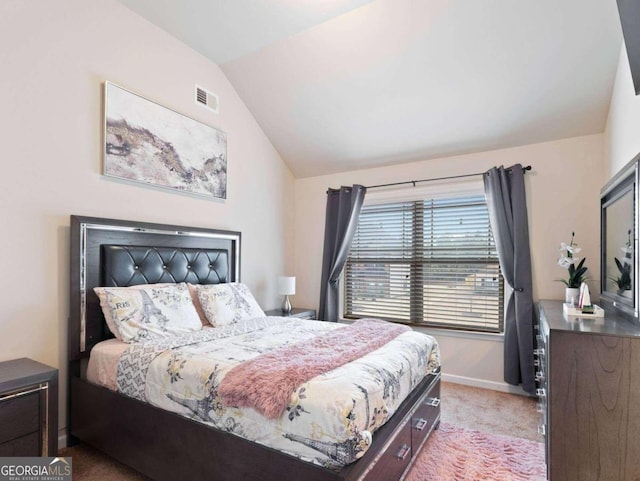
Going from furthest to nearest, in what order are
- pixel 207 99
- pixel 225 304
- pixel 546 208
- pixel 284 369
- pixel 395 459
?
1. pixel 207 99
2. pixel 546 208
3. pixel 225 304
4. pixel 395 459
5. pixel 284 369

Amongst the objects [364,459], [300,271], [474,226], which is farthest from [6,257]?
[474,226]

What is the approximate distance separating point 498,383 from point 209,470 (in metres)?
Answer: 2.94

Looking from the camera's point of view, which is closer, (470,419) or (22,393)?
(22,393)

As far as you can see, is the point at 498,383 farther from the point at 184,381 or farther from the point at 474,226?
the point at 184,381

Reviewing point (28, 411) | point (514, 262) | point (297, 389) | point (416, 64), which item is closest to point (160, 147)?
point (28, 411)

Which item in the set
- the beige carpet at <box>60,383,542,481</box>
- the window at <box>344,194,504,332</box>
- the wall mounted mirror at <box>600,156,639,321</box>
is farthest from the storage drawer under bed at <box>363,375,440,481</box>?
the window at <box>344,194,504,332</box>

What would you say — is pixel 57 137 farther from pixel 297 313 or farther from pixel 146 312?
pixel 297 313

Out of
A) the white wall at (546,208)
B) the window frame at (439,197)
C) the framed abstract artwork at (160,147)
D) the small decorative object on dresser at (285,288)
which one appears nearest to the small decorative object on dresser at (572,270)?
the white wall at (546,208)

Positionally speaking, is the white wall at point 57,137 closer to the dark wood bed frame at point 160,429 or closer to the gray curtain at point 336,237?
the dark wood bed frame at point 160,429

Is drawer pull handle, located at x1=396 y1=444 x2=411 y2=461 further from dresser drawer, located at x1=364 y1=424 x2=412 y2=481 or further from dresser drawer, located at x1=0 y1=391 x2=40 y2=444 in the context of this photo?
dresser drawer, located at x1=0 y1=391 x2=40 y2=444

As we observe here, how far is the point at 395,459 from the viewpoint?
1767 mm

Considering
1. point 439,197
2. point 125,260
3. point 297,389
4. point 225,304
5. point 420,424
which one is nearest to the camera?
point 297,389

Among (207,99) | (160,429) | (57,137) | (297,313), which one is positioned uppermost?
(207,99)

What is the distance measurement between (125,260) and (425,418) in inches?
95.5
